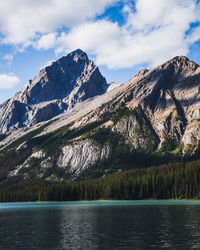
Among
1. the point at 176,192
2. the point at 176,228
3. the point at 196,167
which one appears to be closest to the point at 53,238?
the point at 176,228

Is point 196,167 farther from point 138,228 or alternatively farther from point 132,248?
point 132,248

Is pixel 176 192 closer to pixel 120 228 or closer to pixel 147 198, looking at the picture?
pixel 147 198

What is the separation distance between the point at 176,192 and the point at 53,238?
474 ft

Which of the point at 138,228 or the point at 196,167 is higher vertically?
the point at 196,167

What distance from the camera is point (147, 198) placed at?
19375cm

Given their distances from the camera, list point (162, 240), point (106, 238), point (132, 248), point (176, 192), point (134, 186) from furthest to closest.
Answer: point (134, 186) < point (176, 192) < point (106, 238) < point (162, 240) < point (132, 248)

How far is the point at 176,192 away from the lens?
7229 inches

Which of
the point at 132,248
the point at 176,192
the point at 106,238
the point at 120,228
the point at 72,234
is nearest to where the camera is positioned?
the point at 132,248

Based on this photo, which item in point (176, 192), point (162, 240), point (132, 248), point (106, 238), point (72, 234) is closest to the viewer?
point (132, 248)

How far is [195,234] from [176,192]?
13934 cm

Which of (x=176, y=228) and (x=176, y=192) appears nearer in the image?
(x=176, y=228)

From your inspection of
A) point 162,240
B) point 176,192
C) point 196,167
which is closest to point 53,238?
point 162,240

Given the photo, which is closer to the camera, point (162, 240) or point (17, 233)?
point (162, 240)

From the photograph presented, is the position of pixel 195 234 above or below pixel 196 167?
below
